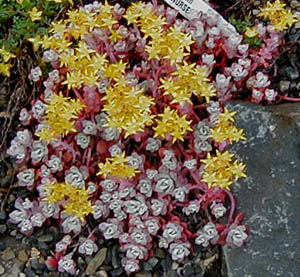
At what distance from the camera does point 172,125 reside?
2514 mm

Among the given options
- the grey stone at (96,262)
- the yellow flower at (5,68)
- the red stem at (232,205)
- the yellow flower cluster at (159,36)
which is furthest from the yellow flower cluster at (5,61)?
the red stem at (232,205)

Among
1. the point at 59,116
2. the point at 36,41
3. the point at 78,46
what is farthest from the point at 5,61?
the point at 59,116

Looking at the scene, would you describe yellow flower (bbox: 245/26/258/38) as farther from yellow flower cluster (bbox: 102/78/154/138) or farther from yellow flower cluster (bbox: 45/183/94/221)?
yellow flower cluster (bbox: 45/183/94/221)

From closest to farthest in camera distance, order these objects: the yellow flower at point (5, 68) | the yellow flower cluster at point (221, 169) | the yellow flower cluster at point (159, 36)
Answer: the yellow flower cluster at point (221, 169) < the yellow flower cluster at point (159, 36) < the yellow flower at point (5, 68)

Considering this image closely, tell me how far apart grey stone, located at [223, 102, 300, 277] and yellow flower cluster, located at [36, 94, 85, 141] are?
526mm

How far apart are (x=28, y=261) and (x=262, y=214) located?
31.8 inches

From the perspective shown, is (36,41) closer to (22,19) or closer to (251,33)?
(22,19)

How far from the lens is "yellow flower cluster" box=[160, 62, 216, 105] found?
2.54 m

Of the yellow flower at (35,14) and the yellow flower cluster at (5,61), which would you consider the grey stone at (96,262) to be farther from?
the yellow flower at (35,14)

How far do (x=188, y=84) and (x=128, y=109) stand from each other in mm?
215

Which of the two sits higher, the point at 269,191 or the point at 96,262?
the point at 269,191

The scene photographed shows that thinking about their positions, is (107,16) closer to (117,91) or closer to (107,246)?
(117,91)

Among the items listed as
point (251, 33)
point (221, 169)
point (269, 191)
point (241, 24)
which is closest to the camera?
point (221, 169)

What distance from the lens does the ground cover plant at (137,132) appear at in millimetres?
2525
